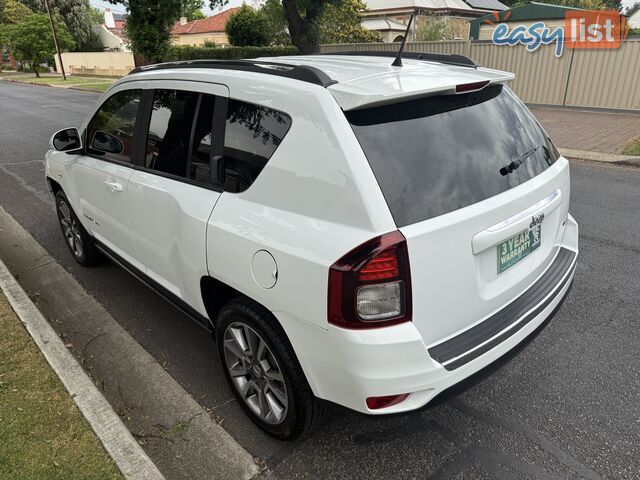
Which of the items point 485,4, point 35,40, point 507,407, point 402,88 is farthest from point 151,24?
point 485,4

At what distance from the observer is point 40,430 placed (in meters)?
2.58

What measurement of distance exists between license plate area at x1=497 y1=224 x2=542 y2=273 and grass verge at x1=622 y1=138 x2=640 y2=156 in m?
7.56

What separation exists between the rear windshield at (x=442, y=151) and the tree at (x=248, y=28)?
26273 millimetres

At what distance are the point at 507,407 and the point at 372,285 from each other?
1.41 meters

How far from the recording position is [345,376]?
198cm

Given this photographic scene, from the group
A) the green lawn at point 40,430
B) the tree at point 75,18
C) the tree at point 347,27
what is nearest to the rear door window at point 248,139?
the green lawn at point 40,430

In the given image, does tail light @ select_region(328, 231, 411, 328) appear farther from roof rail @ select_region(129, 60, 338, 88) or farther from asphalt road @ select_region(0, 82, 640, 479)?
roof rail @ select_region(129, 60, 338, 88)

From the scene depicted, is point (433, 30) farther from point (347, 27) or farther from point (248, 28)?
point (248, 28)

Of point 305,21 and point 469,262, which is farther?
point 305,21

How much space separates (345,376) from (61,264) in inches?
154

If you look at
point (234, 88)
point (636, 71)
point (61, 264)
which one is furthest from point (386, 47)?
point (234, 88)

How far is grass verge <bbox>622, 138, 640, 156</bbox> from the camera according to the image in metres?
8.67

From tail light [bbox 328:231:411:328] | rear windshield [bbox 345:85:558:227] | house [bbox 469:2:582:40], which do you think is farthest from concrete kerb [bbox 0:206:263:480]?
house [bbox 469:2:582:40]

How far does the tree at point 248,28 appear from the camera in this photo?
26.1m
